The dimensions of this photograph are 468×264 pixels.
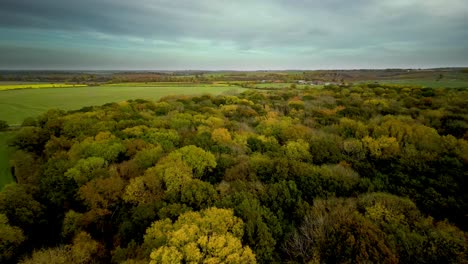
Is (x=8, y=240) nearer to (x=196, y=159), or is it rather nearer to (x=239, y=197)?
(x=196, y=159)

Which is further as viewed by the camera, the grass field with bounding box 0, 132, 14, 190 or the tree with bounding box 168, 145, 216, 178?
the grass field with bounding box 0, 132, 14, 190

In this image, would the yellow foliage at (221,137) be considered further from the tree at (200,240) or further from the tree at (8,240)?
the tree at (8,240)

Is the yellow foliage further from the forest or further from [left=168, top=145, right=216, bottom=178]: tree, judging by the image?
[left=168, top=145, right=216, bottom=178]: tree

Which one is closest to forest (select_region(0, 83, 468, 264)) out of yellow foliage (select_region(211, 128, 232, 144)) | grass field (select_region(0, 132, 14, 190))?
yellow foliage (select_region(211, 128, 232, 144))

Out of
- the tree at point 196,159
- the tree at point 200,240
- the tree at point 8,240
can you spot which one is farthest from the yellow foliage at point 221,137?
the tree at point 8,240

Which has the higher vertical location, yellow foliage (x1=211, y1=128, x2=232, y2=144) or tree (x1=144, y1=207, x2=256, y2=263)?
yellow foliage (x1=211, y1=128, x2=232, y2=144)

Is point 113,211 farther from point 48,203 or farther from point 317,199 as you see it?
point 317,199
